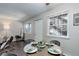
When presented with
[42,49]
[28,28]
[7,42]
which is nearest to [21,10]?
[28,28]

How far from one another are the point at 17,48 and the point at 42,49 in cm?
38

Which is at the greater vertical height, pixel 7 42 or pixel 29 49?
pixel 7 42

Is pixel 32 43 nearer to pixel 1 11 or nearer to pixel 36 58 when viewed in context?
pixel 36 58

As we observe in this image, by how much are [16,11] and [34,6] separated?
0.28 metres

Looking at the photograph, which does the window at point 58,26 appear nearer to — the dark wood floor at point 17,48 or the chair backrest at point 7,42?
the dark wood floor at point 17,48

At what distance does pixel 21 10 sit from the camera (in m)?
1.45

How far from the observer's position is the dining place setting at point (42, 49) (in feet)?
4.84

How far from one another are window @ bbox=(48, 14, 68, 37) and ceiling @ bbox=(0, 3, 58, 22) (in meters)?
0.20

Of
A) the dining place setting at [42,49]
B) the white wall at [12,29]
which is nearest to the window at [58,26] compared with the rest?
the dining place setting at [42,49]

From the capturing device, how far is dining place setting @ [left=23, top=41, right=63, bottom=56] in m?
1.48

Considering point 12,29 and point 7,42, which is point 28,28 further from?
point 7,42

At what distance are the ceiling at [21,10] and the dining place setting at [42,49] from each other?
436 millimetres

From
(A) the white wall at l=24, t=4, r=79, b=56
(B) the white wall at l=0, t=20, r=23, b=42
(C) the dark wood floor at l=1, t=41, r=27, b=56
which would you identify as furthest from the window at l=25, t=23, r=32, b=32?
(A) the white wall at l=24, t=4, r=79, b=56

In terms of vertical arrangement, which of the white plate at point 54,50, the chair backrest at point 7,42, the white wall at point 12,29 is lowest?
the white plate at point 54,50
